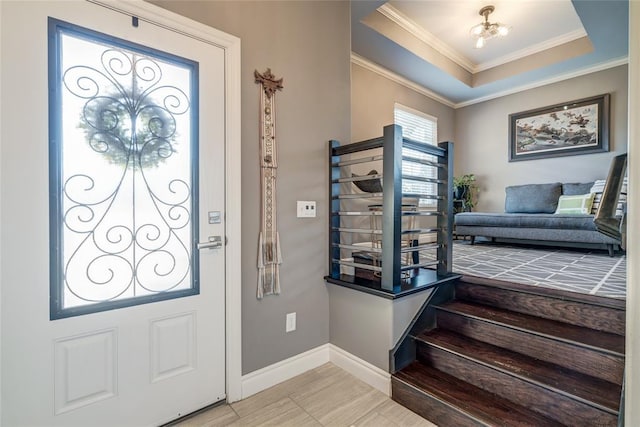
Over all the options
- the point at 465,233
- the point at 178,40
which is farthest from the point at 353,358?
the point at 465,233

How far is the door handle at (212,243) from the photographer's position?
1630mm

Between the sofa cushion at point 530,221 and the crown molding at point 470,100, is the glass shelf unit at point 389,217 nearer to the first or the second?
the crown molding at point 470,100

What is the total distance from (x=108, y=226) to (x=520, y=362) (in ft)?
7.31

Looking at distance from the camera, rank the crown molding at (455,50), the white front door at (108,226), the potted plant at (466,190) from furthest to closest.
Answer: the potted plant at (466,190), the crown molding at (455,50), the white front door at (108,226)

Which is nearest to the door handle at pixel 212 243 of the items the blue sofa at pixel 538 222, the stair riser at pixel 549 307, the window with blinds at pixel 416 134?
the stair riser at pixel 549 307

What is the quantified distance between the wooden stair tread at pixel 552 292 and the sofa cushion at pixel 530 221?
2159 mm

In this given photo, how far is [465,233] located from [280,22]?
3933 mm

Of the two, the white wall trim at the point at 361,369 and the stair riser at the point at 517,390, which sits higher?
the stair riser at the point at 517,390

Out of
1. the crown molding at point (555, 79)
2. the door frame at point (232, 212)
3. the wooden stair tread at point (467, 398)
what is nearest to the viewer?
the wooden stair tread at point (467, 398)

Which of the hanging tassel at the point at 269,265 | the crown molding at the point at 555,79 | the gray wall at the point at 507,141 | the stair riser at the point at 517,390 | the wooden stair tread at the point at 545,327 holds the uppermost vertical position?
the crown molding at the point at 555,79

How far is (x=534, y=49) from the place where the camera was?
4020 mm

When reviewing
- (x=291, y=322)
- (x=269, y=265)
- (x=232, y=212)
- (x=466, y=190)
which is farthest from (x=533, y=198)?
(x=232, y=212)

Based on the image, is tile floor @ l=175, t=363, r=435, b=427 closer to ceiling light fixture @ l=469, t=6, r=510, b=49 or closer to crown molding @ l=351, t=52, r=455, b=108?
crown molding @ l=351, t=52, r=455, b=108

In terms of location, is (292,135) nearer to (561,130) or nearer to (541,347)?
(541,347)
